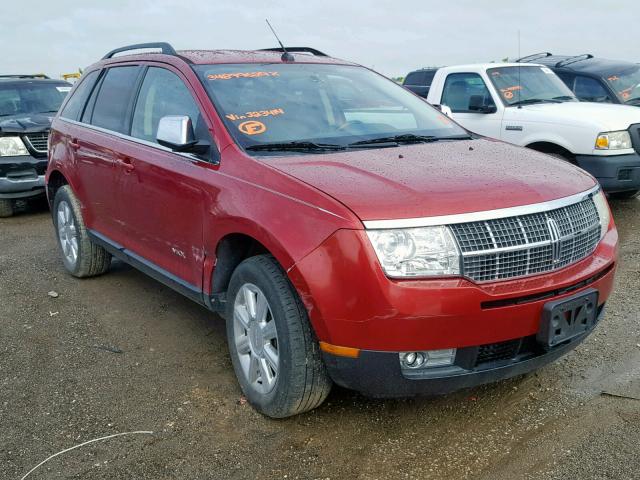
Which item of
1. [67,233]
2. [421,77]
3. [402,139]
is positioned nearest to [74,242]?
[67,233]

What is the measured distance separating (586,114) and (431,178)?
4745mm

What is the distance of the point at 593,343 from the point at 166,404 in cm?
250

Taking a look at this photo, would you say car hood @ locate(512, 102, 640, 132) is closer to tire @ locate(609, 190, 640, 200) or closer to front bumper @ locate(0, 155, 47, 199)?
tire @ locate(609, 190, 640, 200)

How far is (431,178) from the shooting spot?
9.49ft

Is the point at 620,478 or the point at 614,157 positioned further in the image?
the point at 614,157

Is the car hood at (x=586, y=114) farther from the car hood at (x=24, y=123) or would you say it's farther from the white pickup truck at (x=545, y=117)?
the car hood at (x=24, y=123)

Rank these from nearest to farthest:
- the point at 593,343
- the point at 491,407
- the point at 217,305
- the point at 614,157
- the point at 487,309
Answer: the point at 487,309 < the point at 491,407 < the point at 217,305 < the point at 593,343 < the point at 614,157

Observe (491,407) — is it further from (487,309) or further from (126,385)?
(126,385)

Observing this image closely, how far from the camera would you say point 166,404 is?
133 inches

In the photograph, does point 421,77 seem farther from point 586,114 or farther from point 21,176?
point 21,176

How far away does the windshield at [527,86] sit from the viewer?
25.3ft

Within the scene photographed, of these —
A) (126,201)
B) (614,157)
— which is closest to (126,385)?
(126,201)

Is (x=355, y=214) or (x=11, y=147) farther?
(x=11, y=147)

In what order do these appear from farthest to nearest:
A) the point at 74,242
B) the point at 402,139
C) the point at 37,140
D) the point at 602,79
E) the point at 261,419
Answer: the point at 602,79, the point at 37,140, the point at 74,242, the point at 402,139, the point at 261,419
